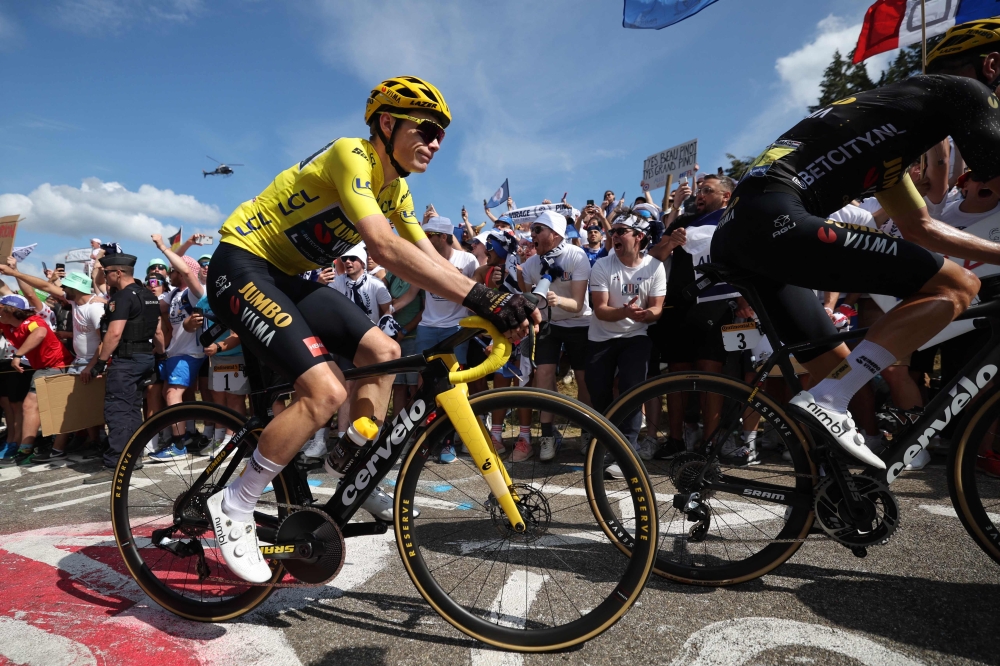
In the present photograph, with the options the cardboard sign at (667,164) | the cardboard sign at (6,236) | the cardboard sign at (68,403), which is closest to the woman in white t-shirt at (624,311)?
the cardboard sign at (667,164)

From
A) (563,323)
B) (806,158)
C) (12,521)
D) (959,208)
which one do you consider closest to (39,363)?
(12,521)

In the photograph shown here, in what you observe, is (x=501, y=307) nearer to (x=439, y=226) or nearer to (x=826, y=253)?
(x=826, y=253)

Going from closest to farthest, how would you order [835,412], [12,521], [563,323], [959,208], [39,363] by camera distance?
[835,412]
[959,208]
[12,521]
[563,323]
[39,363]

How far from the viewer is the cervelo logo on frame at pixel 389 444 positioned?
7.88 feet

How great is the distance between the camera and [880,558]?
112 inches

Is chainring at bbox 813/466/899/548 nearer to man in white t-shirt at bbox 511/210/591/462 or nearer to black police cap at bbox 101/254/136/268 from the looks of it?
man in white t-shirt at bbox 511/210/591/462

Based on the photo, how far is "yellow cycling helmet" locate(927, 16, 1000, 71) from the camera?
253 cm

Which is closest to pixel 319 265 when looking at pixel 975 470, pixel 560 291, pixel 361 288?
pixel 975 470

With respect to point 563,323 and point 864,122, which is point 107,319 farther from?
point 864,122

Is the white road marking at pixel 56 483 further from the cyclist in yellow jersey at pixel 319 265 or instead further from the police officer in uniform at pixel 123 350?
the cyclist in yellow jersey at pixel 319 265

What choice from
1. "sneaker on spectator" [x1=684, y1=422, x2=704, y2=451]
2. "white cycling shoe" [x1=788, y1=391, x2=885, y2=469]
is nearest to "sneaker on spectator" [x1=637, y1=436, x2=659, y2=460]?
"sneaker on spectator" [x1=684, y1=422, x2=704, y2=451]

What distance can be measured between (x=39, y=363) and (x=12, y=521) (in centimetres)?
424

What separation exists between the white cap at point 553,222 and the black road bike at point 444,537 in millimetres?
3568

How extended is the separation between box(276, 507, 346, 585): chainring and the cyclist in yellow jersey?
128mm
